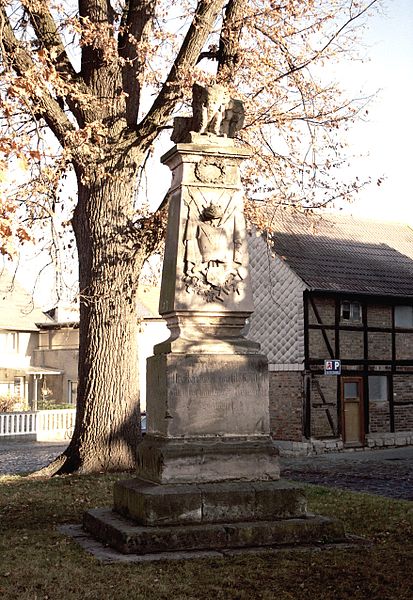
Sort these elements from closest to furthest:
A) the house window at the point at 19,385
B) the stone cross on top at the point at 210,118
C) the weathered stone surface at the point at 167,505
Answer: the weathered stone surface at the point at 167,505 < the stone cross on top at the point at 210,118 < the house window at the point at 19,385

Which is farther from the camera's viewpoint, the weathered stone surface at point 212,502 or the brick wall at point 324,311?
the brick wall at point 324,311

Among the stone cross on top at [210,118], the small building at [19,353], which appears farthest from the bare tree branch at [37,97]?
the small building at [19,353]

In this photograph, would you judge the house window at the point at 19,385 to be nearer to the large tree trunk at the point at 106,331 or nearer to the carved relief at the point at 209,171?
the large tree trunk at the point at 106,331

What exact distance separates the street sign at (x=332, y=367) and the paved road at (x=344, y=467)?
242cm

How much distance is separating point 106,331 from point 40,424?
20.3m

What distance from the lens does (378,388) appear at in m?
27.5

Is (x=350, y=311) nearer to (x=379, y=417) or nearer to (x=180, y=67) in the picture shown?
(x=379, y=417)

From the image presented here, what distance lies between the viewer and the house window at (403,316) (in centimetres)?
2812

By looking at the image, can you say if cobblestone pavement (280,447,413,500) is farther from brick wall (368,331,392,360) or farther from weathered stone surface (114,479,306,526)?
weathered stone surface (114,479,306,526)

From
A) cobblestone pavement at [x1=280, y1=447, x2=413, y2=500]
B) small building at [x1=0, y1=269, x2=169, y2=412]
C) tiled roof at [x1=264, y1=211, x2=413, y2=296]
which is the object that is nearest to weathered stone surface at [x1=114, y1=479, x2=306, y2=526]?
cobblestone pavement at [x1=280, y1=447, x2=413, y2=500]

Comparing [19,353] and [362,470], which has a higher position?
[19,353]

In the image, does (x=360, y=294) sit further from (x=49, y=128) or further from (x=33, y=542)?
(x=33, y=542)

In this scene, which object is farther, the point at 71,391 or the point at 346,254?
the point at 71,391

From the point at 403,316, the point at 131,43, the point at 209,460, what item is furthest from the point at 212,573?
the point at 403,316
